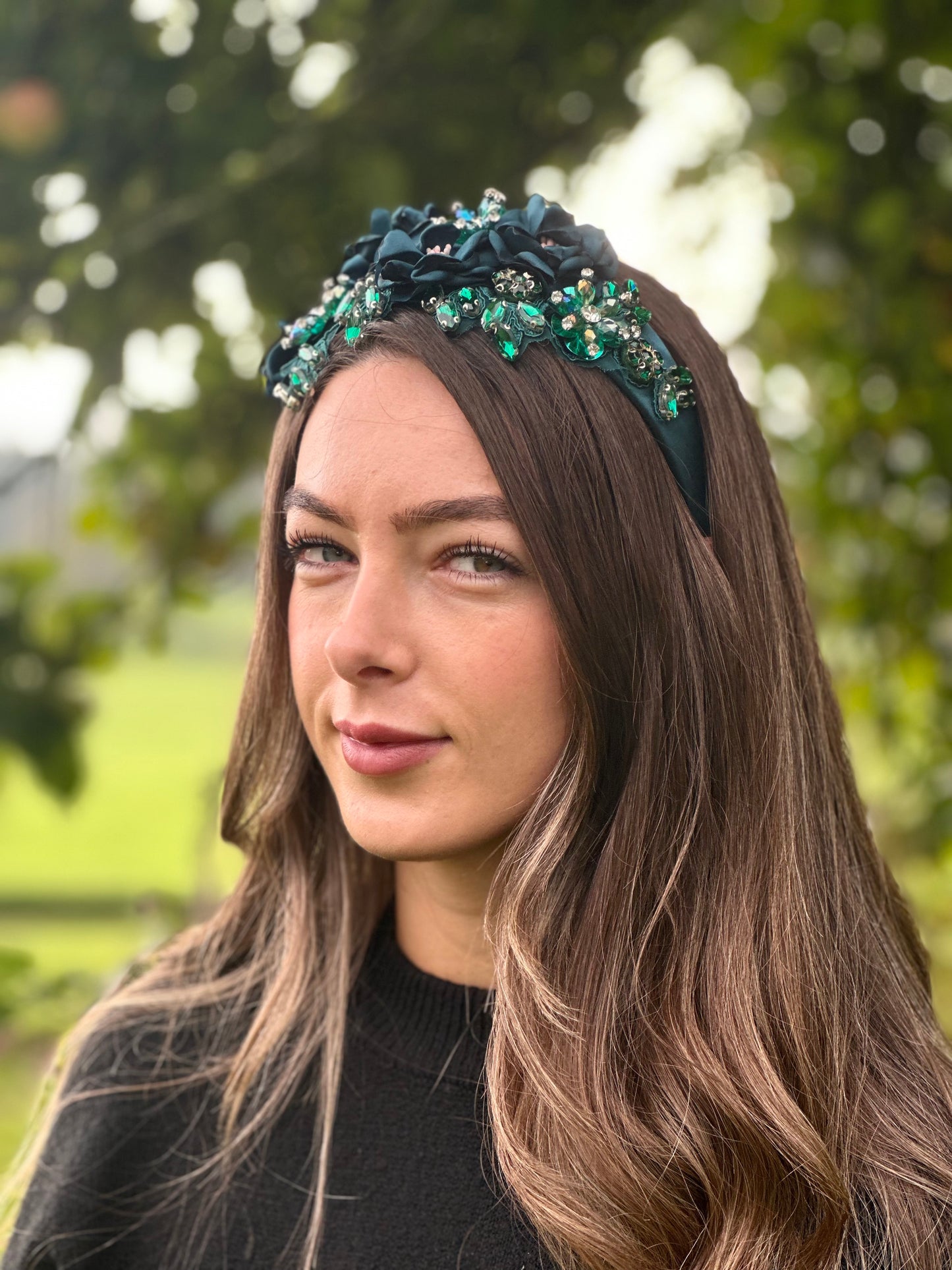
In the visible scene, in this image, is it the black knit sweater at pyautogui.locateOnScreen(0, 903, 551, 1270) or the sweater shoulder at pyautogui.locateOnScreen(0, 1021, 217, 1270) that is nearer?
the black knit sweater at pyautogui.locateOnScreen(0, 903, 551, 1270)

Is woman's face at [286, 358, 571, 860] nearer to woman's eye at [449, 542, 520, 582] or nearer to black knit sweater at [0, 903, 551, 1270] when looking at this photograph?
woman's eye at [449, 542, 520, 582]

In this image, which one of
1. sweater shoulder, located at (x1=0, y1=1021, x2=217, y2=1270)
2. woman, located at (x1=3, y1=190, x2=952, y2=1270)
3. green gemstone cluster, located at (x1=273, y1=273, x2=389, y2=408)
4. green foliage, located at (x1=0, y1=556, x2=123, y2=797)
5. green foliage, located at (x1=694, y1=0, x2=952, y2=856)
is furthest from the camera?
green foliage, located at (x1=694, y1=0, x2=952, y2=856)

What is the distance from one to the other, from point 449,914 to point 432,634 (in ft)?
1.36

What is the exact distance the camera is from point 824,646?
9.53 ft

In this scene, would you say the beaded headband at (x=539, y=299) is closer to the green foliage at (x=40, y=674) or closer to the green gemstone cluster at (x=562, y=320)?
the green gemstone cluster at (x=562, y=320)

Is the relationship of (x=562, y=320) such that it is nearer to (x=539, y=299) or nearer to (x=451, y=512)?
(x=539, y=299)

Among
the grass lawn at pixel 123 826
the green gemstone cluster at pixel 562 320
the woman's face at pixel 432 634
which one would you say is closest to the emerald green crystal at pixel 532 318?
the green gemstone cluster at pixel 562 320

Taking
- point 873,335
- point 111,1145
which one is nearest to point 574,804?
point 111,1145

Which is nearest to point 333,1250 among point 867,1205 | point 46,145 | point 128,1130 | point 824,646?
point 128,1130

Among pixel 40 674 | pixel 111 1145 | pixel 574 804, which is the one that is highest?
pixel 40 674

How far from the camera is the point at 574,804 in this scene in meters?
1.40

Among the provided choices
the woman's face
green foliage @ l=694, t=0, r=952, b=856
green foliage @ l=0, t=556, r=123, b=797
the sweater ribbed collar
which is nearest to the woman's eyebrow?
the woman's face

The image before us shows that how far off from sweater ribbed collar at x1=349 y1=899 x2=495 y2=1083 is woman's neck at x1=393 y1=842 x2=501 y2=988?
2 cm

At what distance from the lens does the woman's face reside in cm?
136
